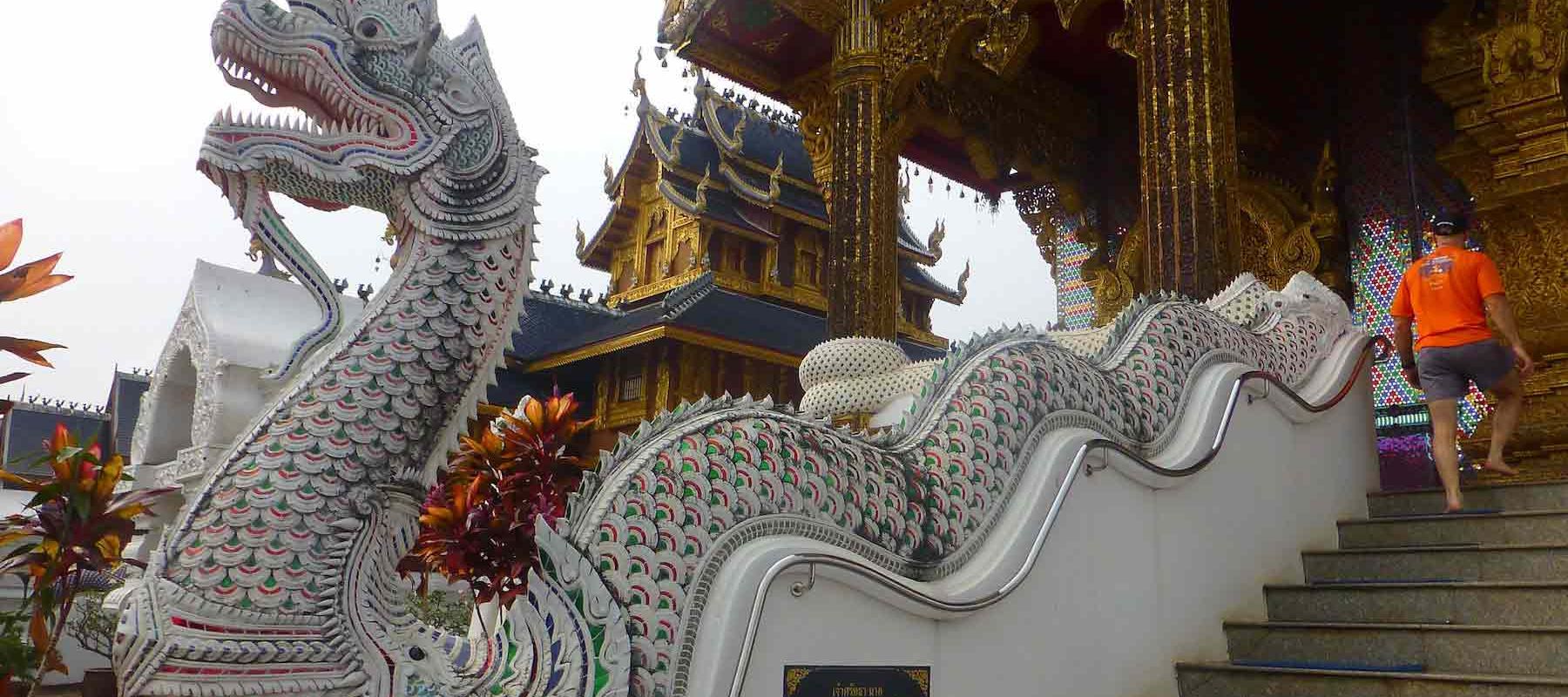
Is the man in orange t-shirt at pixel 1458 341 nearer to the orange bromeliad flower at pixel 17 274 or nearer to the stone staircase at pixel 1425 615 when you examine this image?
the stone staircase at pixel 1425 615

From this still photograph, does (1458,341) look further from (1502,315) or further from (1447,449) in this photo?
(1447,449)

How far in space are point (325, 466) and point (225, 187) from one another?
75cm

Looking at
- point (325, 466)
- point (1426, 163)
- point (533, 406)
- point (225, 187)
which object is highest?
point (1426, 163)

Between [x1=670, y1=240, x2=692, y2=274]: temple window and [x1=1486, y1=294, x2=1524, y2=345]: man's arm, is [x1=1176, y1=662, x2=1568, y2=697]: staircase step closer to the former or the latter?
[x1=1486, y1=294, x2=1524, y2=345]: man's arm

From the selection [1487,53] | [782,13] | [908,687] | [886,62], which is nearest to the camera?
[908,687]

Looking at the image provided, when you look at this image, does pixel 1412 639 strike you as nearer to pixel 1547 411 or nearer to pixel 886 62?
pixel 1547 411

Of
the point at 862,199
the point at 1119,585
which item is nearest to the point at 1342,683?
the point at 1119,585

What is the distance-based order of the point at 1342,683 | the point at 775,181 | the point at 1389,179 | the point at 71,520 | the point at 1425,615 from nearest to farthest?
the point at 71,520 → the point at 1342,683 → the point at 1425,615 → the point at 1389,179 → the point at 775,181

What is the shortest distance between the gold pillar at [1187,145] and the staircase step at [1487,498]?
3.84ft

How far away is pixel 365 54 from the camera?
268 cm

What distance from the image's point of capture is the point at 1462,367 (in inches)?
155

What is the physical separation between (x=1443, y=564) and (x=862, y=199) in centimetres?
422

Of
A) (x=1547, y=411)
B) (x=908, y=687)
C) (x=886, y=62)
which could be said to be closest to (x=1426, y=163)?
(x=1547, y=411)

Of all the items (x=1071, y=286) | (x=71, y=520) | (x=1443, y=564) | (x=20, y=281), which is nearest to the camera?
(x=20, y=281)
